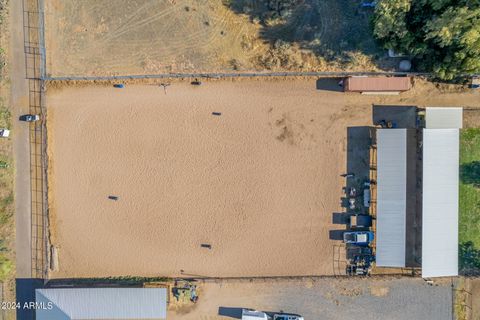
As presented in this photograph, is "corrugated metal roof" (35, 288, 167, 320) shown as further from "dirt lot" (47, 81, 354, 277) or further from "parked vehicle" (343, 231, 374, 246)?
"parked vehicle" (343, 231, 374, 246)

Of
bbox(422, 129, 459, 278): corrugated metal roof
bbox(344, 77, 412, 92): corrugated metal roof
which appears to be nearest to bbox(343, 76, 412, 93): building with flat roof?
bbox(344, 77, 412, 92): corrugated metal roof

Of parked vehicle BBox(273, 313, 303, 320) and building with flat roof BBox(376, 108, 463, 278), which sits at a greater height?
building with flat roof BBox(376, 108, 463, 278)

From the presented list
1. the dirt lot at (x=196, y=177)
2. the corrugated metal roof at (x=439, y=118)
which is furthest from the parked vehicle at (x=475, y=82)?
the dirt lot at (x=196, y=177)

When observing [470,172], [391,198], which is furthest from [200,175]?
[470,172]

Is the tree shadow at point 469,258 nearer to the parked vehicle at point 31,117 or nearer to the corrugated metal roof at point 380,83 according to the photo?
the corrugated metal roof at point 380,83

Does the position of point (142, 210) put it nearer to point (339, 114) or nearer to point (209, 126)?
point (209, 126)

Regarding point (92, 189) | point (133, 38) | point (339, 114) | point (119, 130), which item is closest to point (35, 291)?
point (92, 189)

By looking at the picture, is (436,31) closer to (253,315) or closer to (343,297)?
(343,297)
